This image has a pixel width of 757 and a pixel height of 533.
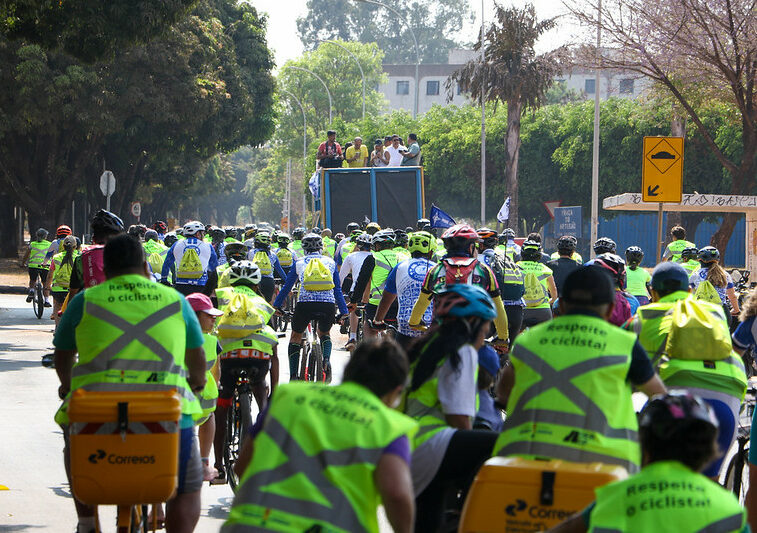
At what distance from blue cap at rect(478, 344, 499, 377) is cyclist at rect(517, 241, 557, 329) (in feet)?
26.0

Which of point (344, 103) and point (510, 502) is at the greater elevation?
point (344, 103)

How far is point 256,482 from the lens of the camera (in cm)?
385

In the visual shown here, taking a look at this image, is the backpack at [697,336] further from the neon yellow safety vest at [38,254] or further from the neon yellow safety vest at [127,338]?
the neon yellow safety vest at [38,254]

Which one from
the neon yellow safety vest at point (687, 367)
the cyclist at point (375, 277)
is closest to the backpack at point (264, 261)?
the cyclist at point (375, 277)

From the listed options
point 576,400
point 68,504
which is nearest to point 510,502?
point 576,400

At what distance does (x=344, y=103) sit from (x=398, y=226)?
227 feet

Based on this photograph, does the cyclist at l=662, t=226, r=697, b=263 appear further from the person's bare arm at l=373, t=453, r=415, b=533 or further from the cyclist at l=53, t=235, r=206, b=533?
the person's bare arm at l=373, t=453, r=415, b=533

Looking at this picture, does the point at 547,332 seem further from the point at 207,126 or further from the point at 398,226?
the point at 207,126

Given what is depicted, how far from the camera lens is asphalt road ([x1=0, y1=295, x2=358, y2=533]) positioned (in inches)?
313

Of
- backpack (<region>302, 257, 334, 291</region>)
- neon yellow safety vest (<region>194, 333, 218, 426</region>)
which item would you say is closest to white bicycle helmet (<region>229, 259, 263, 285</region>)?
neon yellow safety vest (<region>194, 333, 218, 426</region>)

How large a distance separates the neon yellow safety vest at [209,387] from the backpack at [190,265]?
281 inches

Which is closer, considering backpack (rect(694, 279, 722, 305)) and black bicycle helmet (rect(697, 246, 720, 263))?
backpack (rect(694, 279, 722, 305))

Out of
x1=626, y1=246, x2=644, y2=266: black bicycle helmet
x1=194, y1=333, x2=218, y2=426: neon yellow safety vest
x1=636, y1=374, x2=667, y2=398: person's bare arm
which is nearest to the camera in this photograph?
x1=636, y1=374, x2=667, y2=398: person's bare arm

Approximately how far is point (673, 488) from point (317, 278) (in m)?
9.79
